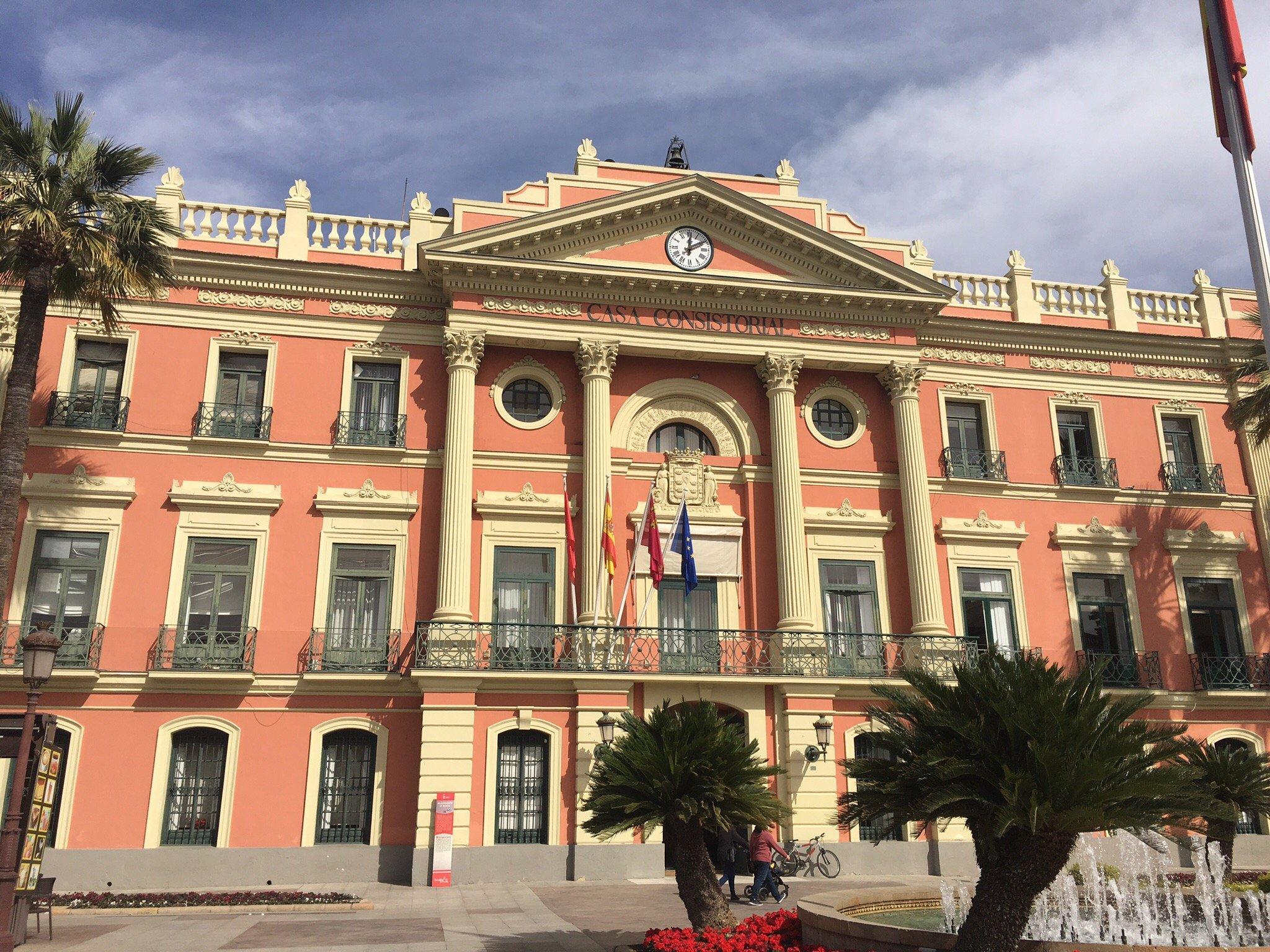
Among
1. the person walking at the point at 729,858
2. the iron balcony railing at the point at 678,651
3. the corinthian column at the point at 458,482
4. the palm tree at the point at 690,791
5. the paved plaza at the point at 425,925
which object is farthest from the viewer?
the corinthian column at the point at 458,482

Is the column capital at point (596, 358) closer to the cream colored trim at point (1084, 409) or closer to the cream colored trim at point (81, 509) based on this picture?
the cream colored trim at point (81, 509)

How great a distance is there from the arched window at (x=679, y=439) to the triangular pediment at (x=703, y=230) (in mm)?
3608

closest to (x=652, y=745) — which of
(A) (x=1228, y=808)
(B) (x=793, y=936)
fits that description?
(B) (x=793, y=936)

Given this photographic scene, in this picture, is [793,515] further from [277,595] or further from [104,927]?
[104,927]

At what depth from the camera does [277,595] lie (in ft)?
73.1

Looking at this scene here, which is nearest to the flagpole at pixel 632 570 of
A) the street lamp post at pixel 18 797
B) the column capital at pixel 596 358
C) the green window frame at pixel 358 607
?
the column capital at pixel 596 358

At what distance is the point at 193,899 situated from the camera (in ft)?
56.5

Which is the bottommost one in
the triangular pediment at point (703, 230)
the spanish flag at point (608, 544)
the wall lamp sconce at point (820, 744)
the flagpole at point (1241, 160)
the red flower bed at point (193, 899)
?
the red flower bed at point (193, 899)

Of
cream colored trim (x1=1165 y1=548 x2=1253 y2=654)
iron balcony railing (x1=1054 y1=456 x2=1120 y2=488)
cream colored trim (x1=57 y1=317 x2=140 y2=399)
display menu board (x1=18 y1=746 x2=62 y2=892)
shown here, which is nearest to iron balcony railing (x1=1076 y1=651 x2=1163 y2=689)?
cream colored trim (x1=1165 y1=548 x2=1253 y2=654)

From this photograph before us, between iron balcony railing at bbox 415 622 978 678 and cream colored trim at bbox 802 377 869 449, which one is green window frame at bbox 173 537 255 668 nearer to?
iron balcony railing at bbox 415 622 978 678

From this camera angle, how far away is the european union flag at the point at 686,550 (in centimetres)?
2234

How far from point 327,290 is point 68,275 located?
605 cm

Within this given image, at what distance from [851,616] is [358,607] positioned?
37.1 feet

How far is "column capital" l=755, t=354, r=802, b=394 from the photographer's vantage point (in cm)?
2511
